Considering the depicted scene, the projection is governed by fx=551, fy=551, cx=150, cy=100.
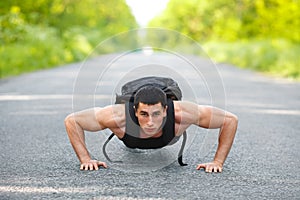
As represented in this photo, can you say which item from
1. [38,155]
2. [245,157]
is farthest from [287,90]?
[38,155]

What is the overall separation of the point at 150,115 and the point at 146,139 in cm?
37

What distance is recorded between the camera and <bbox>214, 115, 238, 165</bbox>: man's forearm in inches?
175

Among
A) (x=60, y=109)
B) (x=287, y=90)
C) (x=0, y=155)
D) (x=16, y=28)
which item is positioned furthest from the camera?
(x=16, y=28)

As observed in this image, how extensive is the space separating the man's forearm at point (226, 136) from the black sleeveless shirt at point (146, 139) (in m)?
0.39

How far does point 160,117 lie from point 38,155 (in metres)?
1.60

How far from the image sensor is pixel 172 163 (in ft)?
15.5

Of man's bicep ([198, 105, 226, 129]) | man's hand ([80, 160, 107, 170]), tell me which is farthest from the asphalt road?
man's bicep ([198, 105, 226, 129])

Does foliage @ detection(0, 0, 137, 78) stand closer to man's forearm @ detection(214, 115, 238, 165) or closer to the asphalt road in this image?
the asphalt road

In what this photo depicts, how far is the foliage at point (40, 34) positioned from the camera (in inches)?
716

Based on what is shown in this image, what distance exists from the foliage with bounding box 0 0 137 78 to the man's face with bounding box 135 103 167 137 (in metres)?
11.6

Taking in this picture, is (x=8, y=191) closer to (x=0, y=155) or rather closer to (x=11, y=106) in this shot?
(x=0, y=155)

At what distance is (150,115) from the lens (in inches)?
155

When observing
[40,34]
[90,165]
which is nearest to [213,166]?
[90,165]

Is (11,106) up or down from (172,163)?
up
